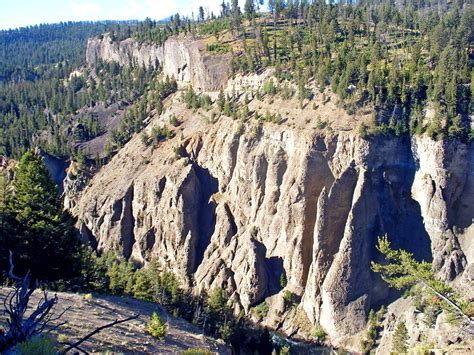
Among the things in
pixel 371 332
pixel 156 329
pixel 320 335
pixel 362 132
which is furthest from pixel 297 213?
pixel 156 329

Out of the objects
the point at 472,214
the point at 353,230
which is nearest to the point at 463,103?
the point at 472,214

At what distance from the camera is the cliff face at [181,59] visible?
8056cm

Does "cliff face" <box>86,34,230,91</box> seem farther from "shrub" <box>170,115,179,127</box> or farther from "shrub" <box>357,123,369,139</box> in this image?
"shrub" <box>357,123,369,139</box>

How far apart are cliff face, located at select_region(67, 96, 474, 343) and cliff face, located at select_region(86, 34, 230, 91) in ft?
48.1

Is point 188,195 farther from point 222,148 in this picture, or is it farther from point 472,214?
point 472,214

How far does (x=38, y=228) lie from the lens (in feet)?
91.1

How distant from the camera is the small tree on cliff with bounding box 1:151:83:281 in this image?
27047mm

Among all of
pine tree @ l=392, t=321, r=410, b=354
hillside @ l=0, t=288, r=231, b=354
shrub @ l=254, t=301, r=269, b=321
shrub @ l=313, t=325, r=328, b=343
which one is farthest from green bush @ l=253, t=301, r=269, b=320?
hillside @ l=0, t=288, r=231, b=354

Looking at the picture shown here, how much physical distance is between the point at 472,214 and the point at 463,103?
39.6ft

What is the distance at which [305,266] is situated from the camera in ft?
179

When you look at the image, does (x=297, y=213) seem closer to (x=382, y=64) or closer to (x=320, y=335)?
(x=320, y=335)

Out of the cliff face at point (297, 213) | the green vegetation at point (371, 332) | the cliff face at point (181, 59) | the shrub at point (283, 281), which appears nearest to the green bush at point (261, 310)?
the cliff face at point (297, 213)

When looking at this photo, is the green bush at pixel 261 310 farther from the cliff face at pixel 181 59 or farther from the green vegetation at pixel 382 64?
the cliff face at pixel 181 59

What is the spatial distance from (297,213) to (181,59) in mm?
49498
